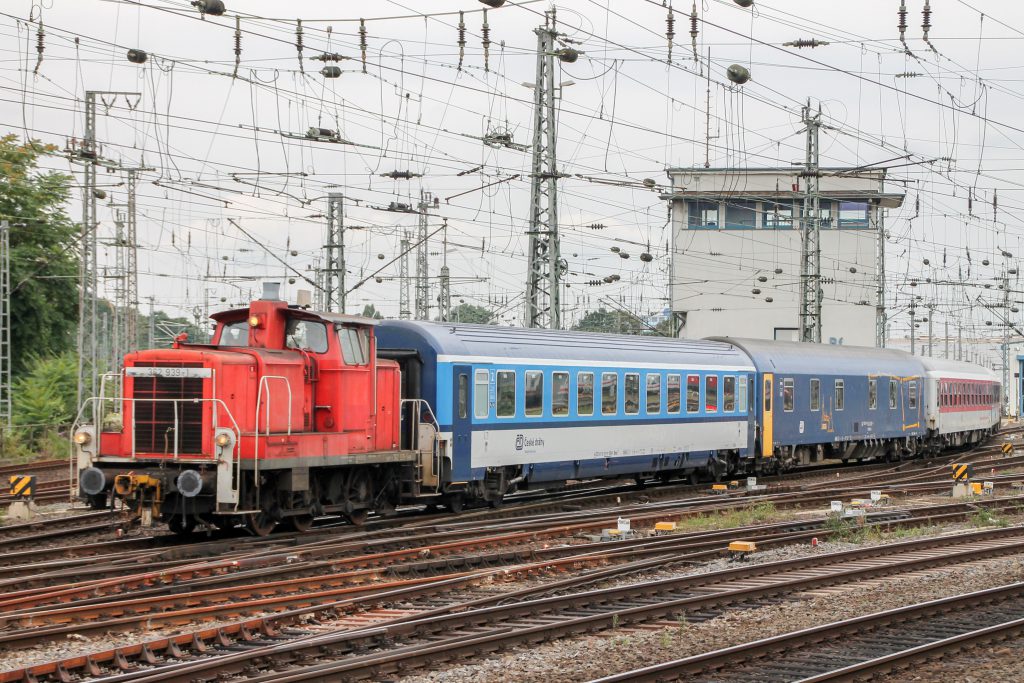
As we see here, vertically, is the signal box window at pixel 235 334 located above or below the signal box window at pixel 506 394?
above

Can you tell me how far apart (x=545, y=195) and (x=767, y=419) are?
8666 mm

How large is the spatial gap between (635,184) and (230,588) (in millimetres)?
18340

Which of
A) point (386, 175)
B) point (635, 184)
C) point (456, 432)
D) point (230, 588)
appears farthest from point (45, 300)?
point (230, 588)

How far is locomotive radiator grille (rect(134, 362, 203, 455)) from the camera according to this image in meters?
17.2

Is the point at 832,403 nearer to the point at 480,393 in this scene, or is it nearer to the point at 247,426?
the point at 480,393

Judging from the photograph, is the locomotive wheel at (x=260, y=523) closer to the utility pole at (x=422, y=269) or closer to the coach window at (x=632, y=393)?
the coach window at (x=632, y=393)

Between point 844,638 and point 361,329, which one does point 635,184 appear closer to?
point 361,329

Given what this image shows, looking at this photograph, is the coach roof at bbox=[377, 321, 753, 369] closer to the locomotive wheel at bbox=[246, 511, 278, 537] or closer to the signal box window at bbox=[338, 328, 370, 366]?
the signal box window at bbox=[338, 328, 370, 366]

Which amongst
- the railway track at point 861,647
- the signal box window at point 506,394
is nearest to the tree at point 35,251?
the signal box window at point 506,394

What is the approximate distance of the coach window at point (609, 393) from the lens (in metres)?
25.4

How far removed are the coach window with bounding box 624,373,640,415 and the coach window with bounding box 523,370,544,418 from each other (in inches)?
119

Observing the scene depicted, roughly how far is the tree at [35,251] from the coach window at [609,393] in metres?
28.3

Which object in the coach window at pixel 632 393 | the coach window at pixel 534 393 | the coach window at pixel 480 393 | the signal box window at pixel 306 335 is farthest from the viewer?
the coach window at pixel 632 393

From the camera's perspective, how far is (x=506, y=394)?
22.8 meters
